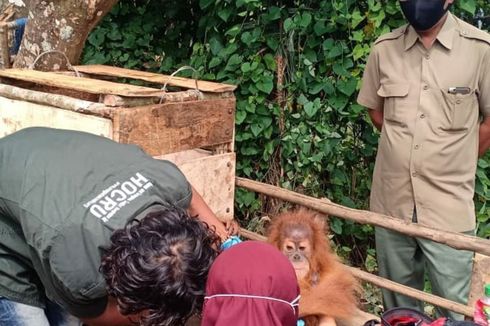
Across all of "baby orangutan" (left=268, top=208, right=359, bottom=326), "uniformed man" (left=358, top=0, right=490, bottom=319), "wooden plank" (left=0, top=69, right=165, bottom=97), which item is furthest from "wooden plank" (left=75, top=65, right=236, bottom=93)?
"uniformed man" (left=358, top=0, right=490, bottom=319)

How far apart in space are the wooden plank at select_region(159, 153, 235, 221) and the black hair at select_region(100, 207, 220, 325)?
100 cm

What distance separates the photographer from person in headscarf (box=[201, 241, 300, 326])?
Result: 1466 mm

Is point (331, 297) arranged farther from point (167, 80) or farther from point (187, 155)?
point (167, 80)

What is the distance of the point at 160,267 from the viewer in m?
1.54

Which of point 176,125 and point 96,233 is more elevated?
point 176,125

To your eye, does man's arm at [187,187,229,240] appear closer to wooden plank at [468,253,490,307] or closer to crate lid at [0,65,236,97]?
crate lid at [0,65,236,97]

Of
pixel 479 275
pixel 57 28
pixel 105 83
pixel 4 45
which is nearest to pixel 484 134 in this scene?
pixel 479 275

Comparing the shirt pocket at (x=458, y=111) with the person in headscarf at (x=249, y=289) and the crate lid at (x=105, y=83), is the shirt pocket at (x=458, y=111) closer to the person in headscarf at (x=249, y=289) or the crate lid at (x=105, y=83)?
the crate lid at (x=105, y=83)

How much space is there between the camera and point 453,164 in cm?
271

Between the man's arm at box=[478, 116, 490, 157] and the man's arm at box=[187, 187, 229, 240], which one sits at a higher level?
the man's arm at box=[478, 116, 490, 157]

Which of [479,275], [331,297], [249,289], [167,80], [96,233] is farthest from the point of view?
[167,80]

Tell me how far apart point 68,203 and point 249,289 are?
0.60 meters

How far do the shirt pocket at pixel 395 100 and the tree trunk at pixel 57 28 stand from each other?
156 cm

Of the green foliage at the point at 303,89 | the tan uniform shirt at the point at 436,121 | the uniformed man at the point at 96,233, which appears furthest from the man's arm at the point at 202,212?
the green foliage at the point at 303,89
